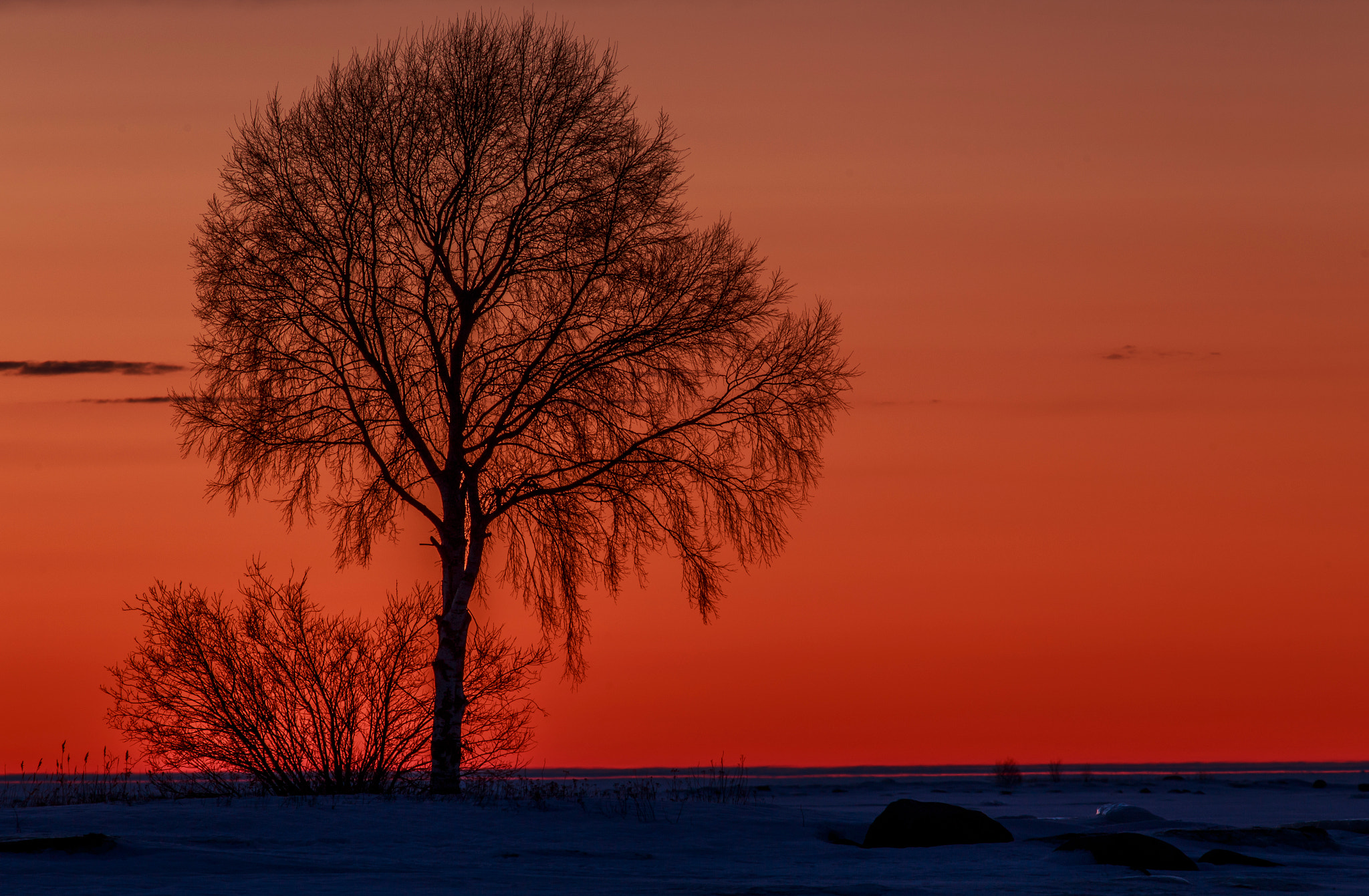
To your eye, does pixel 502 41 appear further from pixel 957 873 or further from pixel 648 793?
pixel 957 873

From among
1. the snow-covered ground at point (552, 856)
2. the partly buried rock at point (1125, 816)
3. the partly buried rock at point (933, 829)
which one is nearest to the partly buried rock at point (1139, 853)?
the snow-covered ground at point (552, 856)

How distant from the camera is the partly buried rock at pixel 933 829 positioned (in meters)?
17.0

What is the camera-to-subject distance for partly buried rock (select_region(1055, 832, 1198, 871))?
14.4m

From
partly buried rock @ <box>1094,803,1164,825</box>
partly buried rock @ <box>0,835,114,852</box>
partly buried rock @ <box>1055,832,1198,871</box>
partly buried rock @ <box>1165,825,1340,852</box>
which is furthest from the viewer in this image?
partly buried rock @ <box>1094,803,1164,825</box>

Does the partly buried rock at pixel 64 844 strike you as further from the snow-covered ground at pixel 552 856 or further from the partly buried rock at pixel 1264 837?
the partly buried rock at pixel 1264 837

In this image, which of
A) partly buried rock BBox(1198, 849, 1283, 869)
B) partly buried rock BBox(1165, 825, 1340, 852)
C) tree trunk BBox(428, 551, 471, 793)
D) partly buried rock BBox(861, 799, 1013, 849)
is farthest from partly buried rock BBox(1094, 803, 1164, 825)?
tree trunk BBox(428, 551, 471, 793)

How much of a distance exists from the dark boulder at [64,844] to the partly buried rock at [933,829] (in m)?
8.76

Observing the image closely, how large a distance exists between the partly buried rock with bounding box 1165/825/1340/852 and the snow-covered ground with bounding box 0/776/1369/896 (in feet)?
0.83

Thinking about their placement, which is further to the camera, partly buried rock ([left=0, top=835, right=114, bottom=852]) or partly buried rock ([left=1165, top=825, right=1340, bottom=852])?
partly buried rock ([left=1165, top=825, right=1340, bottom=852])

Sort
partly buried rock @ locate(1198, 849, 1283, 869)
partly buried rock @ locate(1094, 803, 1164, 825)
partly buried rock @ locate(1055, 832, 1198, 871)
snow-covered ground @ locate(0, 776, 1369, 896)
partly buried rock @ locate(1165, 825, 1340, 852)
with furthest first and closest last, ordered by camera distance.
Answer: partly buried rock @ locate(1094, 803, 1164, 825), partly buried rock @ locate(1165, 825, 1340, 852), partly buried rock @ locate(1198, 849, 1283, 869), partly buried rock @ locate(1055, 832, 1198, 871), snow-covered ground @ locate(0, 776, 1369, 896)

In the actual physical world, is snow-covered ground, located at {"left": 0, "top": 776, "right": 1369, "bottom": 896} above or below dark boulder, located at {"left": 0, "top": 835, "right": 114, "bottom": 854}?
below

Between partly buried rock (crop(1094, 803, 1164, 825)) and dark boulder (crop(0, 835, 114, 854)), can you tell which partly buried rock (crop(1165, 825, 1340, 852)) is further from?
dark boulder (crop(0, 835, 114, 854))

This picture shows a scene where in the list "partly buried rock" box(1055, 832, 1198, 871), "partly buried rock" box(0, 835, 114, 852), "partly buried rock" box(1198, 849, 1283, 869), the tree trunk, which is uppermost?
the tree trunk

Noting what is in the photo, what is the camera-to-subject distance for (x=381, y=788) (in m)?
20.8
